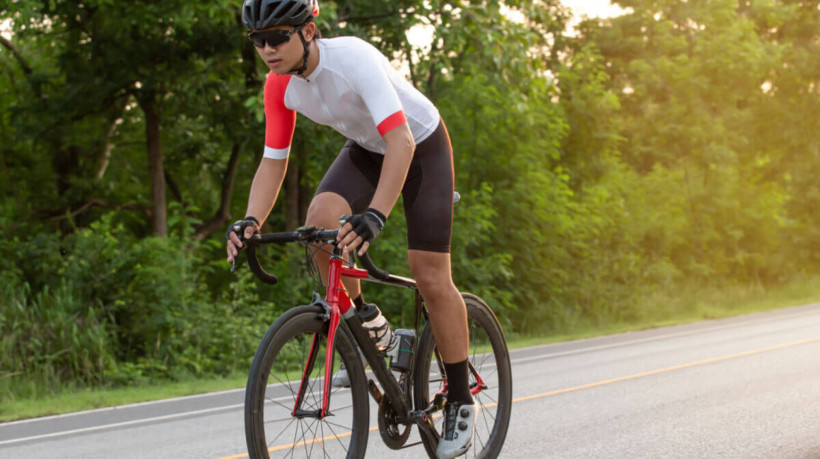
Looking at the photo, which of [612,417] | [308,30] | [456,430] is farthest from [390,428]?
[612,417]

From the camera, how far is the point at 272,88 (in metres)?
3.83

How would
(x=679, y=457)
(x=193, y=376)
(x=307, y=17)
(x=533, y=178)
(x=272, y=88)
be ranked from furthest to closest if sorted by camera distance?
(x=533, y=178) → (x=193, y=376) → (x=679, y=457) → (x=272, y=88) → (x=307, y=17)

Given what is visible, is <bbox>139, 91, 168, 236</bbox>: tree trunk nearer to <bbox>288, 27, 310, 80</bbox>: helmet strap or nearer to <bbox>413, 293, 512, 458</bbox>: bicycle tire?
<bbox>413, 293, 512, 458</bbox>: bicycle tire

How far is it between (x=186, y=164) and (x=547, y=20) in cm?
774

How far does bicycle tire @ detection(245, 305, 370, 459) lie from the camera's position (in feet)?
10.8

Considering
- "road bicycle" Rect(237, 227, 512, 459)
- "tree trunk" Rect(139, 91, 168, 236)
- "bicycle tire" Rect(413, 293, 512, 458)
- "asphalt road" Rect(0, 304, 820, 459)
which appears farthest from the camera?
"tree trunk" Rect(139, 91, 168, 236)

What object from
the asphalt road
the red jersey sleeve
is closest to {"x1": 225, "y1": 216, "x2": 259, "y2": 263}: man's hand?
the red jersey sleeve

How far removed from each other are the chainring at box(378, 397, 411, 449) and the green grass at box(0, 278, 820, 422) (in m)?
4.92

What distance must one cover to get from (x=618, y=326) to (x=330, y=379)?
1433cm

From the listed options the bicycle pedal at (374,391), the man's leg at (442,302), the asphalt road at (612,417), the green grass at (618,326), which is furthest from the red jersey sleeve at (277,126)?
the green grass at (618,326)

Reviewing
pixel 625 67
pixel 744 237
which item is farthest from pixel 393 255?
pixel 625 67

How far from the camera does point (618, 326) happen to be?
1723cm

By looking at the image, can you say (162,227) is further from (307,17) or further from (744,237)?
(744,237)

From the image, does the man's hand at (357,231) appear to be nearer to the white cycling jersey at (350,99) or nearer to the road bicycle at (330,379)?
the road bicycle at (330,379)
